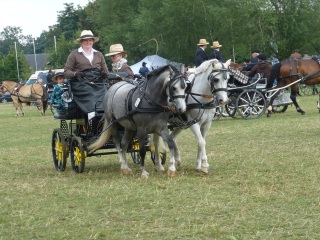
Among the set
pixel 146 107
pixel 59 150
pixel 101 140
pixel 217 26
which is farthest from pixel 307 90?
pixel 146 107

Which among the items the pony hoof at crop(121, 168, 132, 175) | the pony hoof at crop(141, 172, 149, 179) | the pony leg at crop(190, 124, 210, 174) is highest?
the pony leg at crop(190, 124, 210, 174)

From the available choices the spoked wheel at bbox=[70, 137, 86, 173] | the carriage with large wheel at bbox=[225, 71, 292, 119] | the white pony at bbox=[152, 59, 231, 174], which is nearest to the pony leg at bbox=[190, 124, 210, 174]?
the white pony at bbox=[152, 59, 231, 174]

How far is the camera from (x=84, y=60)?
10.9m

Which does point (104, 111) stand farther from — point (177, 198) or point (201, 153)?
point (177, 198)

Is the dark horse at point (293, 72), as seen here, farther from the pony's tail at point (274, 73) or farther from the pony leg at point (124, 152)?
the pony leg at point (124, 152)

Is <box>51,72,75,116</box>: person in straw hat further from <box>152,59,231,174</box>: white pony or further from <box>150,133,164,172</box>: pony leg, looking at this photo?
<box>152,59,231,174</box>: white pony

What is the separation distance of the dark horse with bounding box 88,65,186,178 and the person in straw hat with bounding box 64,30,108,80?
0.74m

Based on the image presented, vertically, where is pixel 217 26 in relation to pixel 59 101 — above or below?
above

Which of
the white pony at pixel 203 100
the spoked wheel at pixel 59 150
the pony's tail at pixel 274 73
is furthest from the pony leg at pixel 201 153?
the pony's tail at pixel 274 73

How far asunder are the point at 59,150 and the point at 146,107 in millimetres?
2271

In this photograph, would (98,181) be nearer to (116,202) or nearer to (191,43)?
(116,202)

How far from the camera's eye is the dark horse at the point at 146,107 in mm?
9406

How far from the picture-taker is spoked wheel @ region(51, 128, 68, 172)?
1091 cm

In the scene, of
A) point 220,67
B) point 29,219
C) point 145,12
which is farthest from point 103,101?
point 145,12
